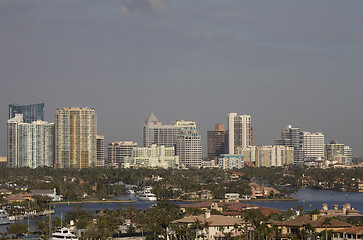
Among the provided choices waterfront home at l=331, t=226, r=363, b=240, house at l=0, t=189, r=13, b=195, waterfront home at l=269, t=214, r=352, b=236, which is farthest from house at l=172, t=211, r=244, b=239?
house at l=0, t=189, r=13, b=195

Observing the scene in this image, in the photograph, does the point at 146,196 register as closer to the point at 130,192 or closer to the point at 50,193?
the point at 50,193

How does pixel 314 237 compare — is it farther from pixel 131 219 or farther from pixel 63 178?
pixel 63 178

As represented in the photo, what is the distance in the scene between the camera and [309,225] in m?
54.8

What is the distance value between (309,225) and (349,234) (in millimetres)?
2842

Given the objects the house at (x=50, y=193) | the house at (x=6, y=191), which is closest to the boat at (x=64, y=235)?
the house at (x=6, y=191)

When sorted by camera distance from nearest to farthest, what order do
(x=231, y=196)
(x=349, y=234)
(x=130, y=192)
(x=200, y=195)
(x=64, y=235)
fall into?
1. (x=349, y=234)
2. (x=64, y=235)
3. (x=231, y=196)
4. (x=200, y=195)
5. (x=130, y=192)

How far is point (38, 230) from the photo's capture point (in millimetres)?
74250

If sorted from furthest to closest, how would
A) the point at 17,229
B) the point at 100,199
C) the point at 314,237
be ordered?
the point at 100,199 → the point at 17,229 → the point at 314,237

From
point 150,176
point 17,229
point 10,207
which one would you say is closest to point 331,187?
point 150,176

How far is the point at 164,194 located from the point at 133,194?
13.8 meters

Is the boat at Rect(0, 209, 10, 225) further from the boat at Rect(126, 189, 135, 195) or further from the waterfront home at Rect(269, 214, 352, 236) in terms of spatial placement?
the boat at Rect(126, 189, 135, 195)

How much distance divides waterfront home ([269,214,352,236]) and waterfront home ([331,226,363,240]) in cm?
82

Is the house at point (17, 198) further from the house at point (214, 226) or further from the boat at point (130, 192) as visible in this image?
the house at point (214, 226)

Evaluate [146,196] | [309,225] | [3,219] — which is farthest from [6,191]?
[309,225]
